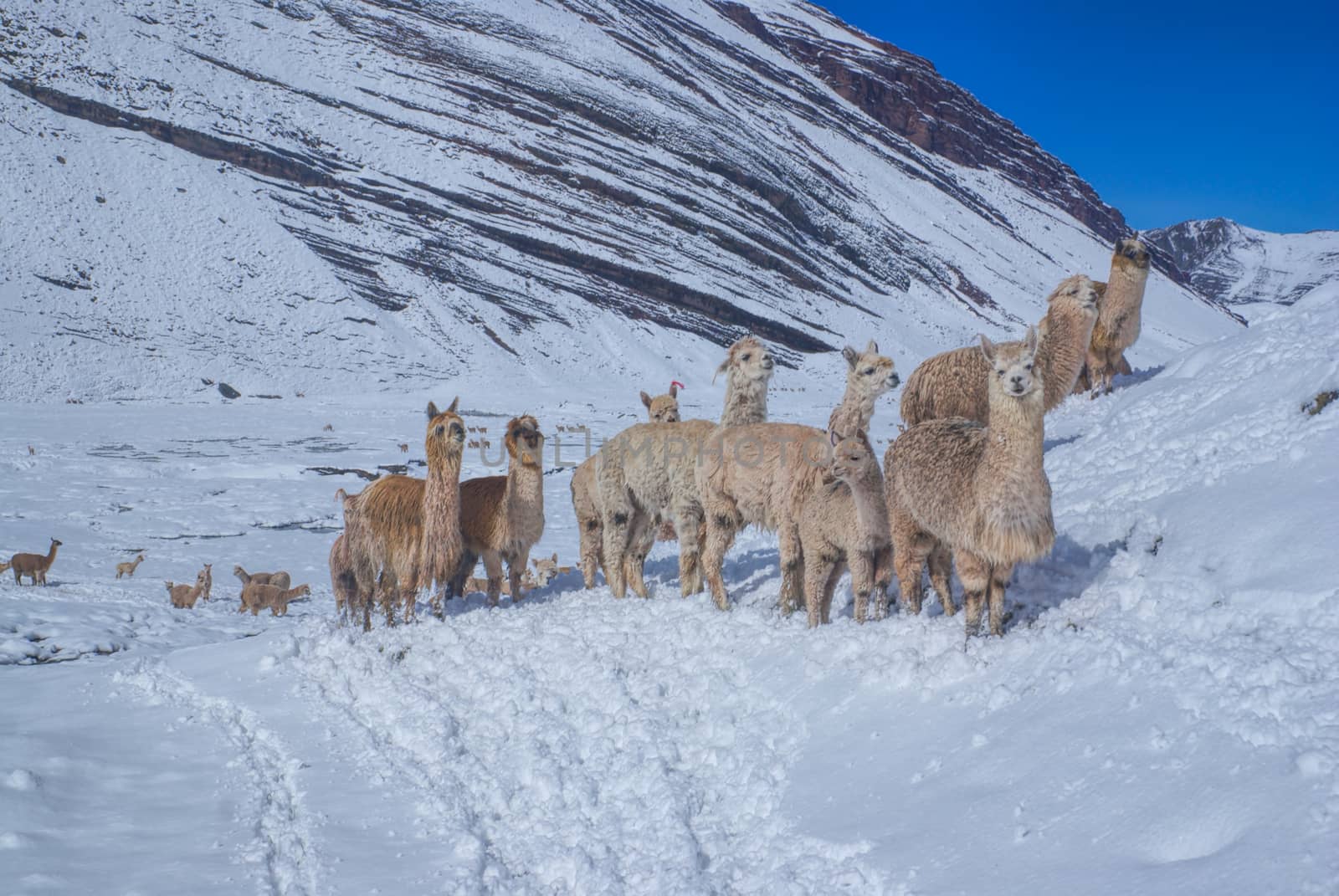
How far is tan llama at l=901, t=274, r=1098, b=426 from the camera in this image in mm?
8852

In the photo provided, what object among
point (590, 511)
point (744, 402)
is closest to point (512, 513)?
point (590, 511)

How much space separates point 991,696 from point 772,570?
494 cm

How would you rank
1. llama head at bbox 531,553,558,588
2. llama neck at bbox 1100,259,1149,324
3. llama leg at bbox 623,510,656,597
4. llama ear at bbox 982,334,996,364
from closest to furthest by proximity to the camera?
1. llama ear at bbox 982,334,996,364
2. llama leg at bbox 623,510,656,597
3. llama neck at bbox 1100,259,1149,324
4. llama head at bbox 531,553,558,588

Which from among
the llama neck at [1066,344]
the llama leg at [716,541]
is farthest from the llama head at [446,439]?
the llama neck at [1066,344]

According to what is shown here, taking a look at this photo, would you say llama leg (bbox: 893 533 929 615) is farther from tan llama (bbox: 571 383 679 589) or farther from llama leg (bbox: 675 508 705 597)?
tan llama (bbox: 571 383 679 589)

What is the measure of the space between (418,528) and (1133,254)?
9.82 meters

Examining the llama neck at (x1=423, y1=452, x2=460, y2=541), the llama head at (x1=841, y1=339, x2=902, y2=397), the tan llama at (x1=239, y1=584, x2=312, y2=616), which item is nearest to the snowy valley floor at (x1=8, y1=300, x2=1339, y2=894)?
the llama neck at (x1=423, y1=452, x2=460, y2=541)

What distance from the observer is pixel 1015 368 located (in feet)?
17.5

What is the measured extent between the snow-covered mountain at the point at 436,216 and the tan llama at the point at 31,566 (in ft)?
103

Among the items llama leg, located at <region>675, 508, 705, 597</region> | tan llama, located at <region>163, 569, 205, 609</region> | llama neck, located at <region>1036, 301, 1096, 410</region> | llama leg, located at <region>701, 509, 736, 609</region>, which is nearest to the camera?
llama leg, located at <region>701, 509, 736, 609</region>

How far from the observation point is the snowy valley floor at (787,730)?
3631mm

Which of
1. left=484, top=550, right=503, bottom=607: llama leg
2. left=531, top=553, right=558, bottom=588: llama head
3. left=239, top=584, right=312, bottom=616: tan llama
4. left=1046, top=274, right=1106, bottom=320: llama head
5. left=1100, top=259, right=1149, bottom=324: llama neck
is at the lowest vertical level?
left=239, top=584, right=312, bottom=616: tan llama

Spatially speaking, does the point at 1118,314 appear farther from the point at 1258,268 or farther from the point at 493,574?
the point at 1258,268

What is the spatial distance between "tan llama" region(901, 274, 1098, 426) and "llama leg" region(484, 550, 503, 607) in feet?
15.0
